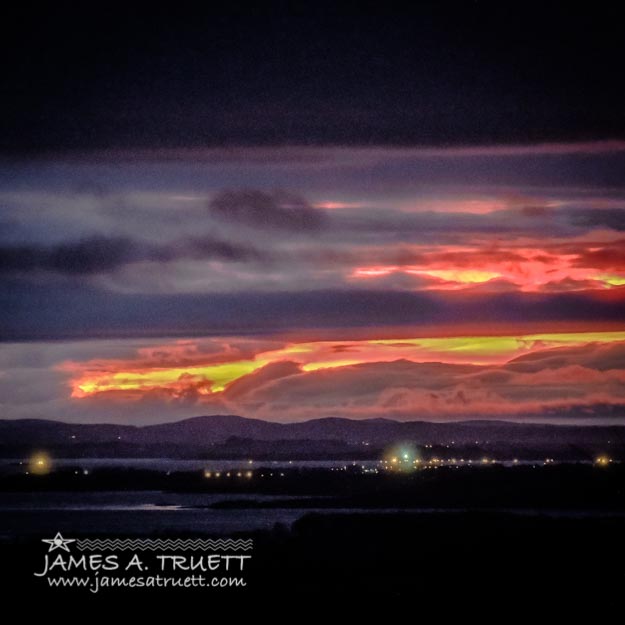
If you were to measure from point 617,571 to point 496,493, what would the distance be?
57.4m

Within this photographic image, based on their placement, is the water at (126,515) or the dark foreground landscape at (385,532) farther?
the water at (126,515)

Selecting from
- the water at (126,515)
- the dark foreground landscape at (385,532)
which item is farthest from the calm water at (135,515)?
the dark foreground landscape at (385,532)

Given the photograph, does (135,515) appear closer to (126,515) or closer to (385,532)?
(126,515)

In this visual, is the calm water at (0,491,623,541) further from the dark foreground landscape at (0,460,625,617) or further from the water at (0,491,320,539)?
the dark foreground landscape at (0,460,625,617)

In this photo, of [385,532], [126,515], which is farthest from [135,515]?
[385,532]

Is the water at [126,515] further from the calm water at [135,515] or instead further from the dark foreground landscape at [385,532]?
the dark foreground landscape at [385,532]

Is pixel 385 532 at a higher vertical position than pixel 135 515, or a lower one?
lower

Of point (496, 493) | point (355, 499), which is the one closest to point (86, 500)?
point (355, 499)

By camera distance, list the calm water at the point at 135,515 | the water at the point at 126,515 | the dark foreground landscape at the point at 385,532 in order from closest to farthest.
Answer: the dark foreground landscape at the point at 385,532
the calm water at the point at 135,515
the water at the point at 126,515

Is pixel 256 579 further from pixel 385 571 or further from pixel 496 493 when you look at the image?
pixel 496 493

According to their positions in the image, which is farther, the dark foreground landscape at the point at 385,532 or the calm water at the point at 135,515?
the calm water at the point at 135,515

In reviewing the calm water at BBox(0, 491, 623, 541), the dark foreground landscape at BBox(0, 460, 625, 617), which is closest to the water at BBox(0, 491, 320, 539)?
the calm water at BBox(0, 491, 623, 541)

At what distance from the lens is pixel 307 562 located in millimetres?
42312

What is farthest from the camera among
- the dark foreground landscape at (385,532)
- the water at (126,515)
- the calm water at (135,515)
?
the water at (126,515)
